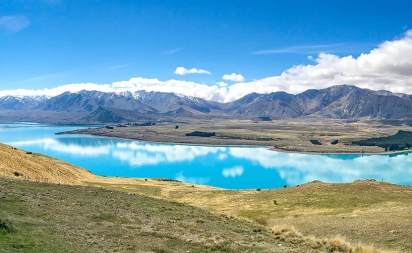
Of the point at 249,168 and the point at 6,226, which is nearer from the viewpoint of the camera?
the point at 6,226

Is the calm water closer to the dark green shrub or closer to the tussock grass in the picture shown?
the tussock grass

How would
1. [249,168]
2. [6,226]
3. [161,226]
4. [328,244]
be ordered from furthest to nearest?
[249,168]
[161,226]
[328,244]
[6,226]

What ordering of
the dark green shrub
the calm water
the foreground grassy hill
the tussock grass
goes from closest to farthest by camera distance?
the dark green shrub
the foreground grassy hill
the tussock grass
the calm water

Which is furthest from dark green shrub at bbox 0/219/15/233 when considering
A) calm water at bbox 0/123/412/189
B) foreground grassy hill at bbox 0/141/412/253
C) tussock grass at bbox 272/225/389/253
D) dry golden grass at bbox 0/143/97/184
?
calm water at bbox 0/123/412/189

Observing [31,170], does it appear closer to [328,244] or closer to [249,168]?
[328,244]

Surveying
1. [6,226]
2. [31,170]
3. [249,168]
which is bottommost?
[249,168]

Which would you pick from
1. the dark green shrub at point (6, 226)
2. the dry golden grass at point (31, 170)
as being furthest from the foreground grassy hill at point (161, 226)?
the dry golden grass at point (31, 170)

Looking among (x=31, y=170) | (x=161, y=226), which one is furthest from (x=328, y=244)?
(x=31, y=170)

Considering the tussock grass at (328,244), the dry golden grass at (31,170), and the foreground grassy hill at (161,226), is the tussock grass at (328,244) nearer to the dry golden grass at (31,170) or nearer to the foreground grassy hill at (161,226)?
the foreground grassy hill at (161,226)

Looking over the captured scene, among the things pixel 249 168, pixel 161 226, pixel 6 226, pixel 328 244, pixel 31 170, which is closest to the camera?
pixel 6 226

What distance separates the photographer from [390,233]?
25.5 meters

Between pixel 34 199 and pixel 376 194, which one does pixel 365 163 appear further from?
pixel 34 199

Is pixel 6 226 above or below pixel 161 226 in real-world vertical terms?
above

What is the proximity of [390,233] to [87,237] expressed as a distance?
19830 millimetres
